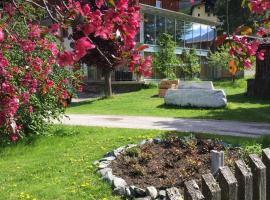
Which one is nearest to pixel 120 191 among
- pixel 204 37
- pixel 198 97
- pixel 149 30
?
pixel 198 97

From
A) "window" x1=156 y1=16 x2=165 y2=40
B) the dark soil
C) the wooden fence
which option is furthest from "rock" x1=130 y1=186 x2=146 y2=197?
"window" x1=156 y1=16 x2=165 y2=40

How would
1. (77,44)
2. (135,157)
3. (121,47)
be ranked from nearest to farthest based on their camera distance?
(77,44) < (121,47) < (135,157)

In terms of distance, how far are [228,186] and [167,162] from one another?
18.4 ft

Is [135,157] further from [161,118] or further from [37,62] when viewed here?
[161,118]

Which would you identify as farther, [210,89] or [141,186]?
[210,89]

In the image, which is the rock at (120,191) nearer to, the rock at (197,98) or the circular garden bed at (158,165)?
the circular garden bed at (158,165)

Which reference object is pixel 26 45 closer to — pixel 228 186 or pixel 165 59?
pixel 228 186

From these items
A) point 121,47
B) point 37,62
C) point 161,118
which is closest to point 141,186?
point 37,62

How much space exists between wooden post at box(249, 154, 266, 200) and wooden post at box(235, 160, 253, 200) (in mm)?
112

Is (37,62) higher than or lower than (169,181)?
higher

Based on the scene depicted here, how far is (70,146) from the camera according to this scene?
12.4 m

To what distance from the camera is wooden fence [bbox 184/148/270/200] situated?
10.5 feet

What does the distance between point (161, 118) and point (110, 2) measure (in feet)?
50.9

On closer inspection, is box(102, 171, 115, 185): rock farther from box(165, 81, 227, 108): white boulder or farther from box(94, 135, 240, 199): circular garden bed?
box(165, 81, 227, 108): white boulder
